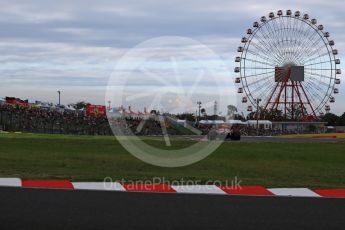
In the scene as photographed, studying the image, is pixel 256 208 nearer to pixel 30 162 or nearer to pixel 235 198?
pixel 235 198

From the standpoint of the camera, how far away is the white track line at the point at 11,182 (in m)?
10.4

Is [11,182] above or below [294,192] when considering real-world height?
above

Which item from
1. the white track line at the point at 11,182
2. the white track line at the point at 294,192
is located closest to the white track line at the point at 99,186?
the white track line at the point at 11,182

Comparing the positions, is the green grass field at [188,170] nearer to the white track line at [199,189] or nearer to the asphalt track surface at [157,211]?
the white track line at [199,189]

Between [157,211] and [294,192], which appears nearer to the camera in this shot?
[157,211]

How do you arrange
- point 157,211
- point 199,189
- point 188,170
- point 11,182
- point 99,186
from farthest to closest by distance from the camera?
point 188,170 → point 11,182 → point 99,186 → point 199,189 → point 157,211

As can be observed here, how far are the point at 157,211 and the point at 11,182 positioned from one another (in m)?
3.95

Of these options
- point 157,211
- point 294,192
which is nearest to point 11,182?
point 157,211

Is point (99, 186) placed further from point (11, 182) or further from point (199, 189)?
point (199, 189)

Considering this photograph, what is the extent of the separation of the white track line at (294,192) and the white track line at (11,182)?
4.54 metres

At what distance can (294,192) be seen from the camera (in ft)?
34.1

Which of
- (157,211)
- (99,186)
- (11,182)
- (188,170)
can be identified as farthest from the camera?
(188,170)

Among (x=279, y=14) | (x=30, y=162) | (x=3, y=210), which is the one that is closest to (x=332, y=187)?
(x=3, y=210)

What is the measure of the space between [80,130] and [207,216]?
4272 centimetres
